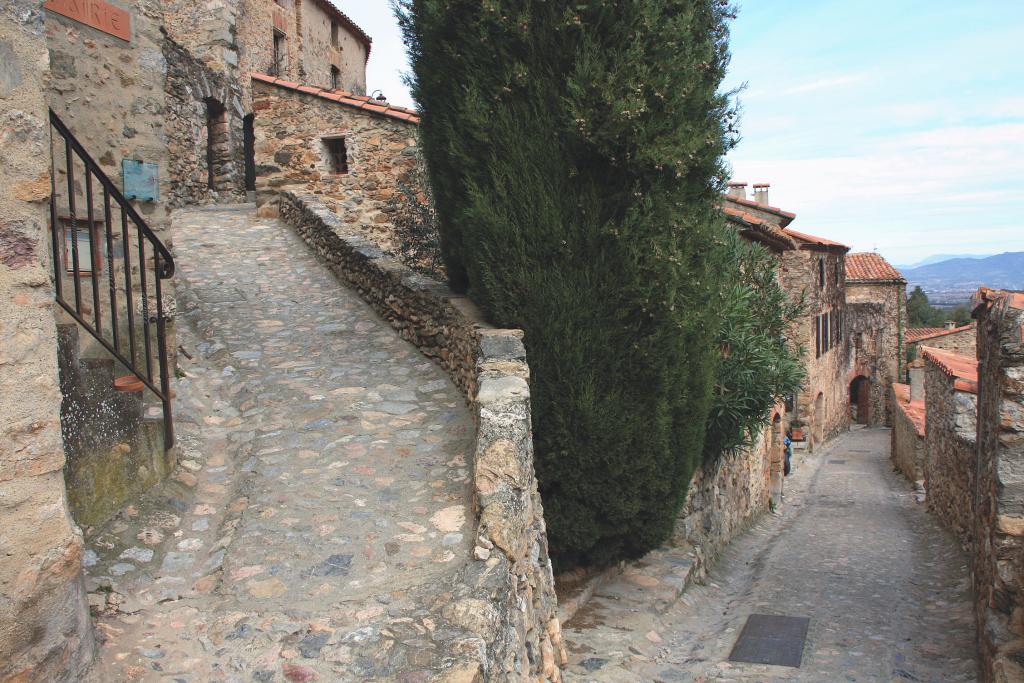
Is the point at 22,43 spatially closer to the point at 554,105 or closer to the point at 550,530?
the point at 554,105

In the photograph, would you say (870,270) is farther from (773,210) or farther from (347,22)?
(347,22)

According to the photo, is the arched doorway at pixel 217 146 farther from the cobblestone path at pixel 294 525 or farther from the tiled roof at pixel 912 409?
the tiled roof at pixel 912 409

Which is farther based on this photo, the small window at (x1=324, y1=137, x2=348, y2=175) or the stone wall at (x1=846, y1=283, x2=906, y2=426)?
the stone wall at (x1=846, y1=283, x2=906, y2=426)

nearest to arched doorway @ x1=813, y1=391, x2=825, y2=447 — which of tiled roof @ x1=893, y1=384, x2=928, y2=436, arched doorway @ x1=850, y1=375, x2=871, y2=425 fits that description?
tiled roof @ x1=893, y1=384, x2=928, y2=436

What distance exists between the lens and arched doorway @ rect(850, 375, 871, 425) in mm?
33500

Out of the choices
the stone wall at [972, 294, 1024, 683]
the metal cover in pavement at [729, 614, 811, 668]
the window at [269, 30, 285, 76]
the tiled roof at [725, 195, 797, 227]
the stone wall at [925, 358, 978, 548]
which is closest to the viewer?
the stone wall at [972, 294, 1024, 683]

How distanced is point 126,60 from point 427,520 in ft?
11.9

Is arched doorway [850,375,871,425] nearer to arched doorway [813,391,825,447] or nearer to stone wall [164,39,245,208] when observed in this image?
arched doorway [813,391,825,447]

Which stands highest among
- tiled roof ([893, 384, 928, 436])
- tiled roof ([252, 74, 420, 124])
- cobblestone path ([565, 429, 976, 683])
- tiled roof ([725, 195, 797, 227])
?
tiled roof ([252, 74, 420, 124])

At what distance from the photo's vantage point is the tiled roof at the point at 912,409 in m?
17.4

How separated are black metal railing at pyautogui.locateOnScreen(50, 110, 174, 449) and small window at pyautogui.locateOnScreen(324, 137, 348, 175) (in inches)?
288

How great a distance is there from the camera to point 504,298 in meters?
6.23

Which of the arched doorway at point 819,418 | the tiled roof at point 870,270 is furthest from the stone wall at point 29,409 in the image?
the tiled roof at point 870,270

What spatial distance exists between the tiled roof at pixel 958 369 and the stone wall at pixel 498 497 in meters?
6.07
